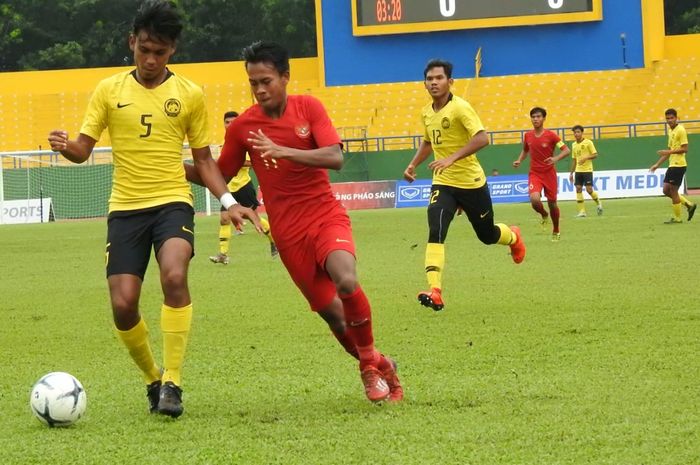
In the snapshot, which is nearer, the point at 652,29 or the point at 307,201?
the point at 307,201

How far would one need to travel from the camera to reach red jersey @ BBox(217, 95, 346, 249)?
697cm

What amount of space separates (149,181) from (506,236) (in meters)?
6.54

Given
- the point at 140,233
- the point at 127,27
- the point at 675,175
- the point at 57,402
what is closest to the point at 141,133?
the point at 140,233

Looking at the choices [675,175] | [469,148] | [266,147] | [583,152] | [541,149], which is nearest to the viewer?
[266,147]

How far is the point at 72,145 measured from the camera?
6.80 metres

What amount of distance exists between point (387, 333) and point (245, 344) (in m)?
1.17

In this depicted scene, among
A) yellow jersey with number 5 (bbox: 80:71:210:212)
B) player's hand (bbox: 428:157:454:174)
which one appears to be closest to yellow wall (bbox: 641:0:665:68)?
player's hand (bbox: 428:157:454:174)

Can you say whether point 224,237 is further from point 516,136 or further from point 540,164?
point 516,136

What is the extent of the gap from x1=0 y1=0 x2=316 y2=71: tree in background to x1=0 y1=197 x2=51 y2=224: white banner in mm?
27734

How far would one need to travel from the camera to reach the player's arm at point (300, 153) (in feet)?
21.7

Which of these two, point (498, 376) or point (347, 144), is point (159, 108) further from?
point (347, 144)

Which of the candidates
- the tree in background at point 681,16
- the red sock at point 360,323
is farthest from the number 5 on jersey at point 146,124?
the tree in background at point 681,16

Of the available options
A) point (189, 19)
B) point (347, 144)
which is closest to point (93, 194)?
point (347, 144)

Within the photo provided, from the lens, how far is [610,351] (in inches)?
331
